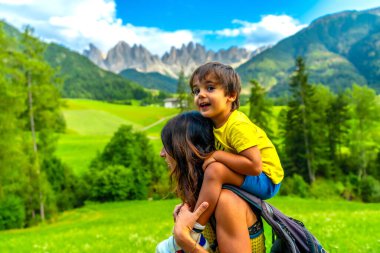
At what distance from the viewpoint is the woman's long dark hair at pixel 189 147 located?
12.9 feet

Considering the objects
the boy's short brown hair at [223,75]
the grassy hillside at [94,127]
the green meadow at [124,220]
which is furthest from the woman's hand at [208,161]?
the grassy hillside at [94,127]

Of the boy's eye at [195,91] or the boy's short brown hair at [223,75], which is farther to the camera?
the boy's eye at [195,91]

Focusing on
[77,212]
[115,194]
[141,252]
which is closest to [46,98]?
[77,212]

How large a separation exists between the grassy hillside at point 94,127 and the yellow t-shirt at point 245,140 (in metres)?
76.3

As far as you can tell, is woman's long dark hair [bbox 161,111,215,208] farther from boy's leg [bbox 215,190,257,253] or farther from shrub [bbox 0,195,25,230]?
shrub [bbox 0,195,25,230]

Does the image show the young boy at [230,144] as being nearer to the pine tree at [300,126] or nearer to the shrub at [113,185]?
the shrub at [113,185]

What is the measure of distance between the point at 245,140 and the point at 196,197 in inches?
37.3

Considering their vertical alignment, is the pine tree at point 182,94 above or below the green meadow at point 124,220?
above

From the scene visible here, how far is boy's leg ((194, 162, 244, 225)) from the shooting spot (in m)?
3.65

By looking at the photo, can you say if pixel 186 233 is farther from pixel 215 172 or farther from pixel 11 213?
pixel 11 213

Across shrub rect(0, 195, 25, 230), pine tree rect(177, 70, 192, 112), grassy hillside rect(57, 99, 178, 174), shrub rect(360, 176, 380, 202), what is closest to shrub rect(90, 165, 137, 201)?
grassy hillside rect(57, 99, 178, 174)

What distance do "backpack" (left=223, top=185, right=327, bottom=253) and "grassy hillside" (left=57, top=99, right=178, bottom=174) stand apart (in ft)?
251

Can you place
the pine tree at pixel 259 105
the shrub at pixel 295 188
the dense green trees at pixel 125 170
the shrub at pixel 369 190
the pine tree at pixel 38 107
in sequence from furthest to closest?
the pine tree at pixel 259 105, the dense green trees at pixel 125 170, the shrub at pixel 369 190, the shrub at pixel 295 188, the pine tree at pixel 38 107

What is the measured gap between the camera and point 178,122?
4090 millimetres
